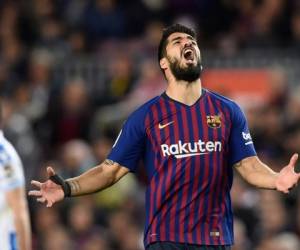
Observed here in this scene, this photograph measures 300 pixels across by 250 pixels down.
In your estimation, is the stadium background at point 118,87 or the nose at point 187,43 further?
the stadium background at point 118,87

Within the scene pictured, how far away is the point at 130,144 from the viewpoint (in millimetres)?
8055

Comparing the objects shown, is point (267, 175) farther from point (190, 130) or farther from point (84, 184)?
point (84, 184)

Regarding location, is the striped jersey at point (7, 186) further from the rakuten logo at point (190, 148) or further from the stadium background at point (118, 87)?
the stadium background at point (118, 87)

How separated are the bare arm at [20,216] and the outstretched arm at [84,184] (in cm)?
10

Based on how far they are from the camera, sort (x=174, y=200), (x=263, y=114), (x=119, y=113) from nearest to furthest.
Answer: (x=174, y=200) < (x=263, y=114) < (x=119, y=113)

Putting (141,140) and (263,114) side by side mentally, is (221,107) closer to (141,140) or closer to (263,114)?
(141,140)

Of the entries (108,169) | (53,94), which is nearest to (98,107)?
(53,94)

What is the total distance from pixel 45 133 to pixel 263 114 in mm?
2888

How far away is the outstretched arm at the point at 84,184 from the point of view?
804 centimetres

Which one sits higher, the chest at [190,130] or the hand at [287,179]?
the chest at [190,130]

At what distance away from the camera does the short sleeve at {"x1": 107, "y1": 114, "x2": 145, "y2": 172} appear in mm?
8016

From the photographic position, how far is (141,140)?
804 centimetres

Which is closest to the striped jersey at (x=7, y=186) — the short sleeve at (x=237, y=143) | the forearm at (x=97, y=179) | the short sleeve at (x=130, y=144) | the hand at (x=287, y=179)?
the forearm at (x=97, y=179)

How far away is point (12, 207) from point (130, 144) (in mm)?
821
